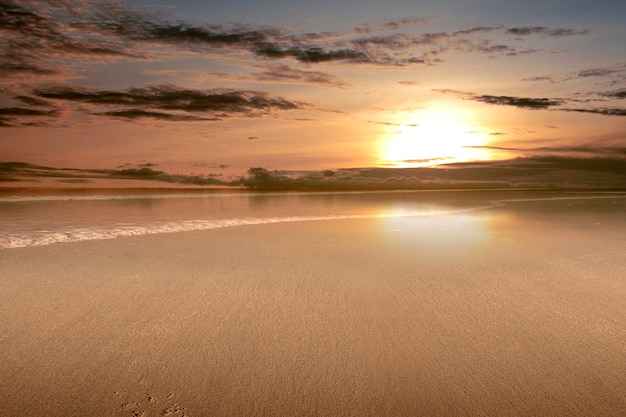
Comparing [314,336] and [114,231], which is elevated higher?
[314,336]

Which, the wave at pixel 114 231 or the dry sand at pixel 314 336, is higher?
the dry sand at pixel 314 336

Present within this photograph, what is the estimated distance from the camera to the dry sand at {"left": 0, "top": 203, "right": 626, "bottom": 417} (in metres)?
3.62

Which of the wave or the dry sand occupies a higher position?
the dry sand

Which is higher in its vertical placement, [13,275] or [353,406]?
[353,406]

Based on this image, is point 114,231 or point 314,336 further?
point 114,231

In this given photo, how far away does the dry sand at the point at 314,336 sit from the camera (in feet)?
11.9

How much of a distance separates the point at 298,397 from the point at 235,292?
3.28 m

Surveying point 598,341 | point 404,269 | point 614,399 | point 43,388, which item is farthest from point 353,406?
point 404,269

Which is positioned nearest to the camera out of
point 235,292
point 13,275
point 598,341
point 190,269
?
point 598,341

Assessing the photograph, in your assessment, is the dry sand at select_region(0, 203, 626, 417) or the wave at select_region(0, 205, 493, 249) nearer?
the dry sand at select_region(0, 203, 626, 417)

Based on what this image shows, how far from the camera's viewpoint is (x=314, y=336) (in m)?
4.94

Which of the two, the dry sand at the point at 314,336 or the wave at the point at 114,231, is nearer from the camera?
the dry sand at the point at 314,336

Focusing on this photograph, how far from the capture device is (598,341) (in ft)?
15.5

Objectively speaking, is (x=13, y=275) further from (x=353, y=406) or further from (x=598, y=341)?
(x=598, y=341)
